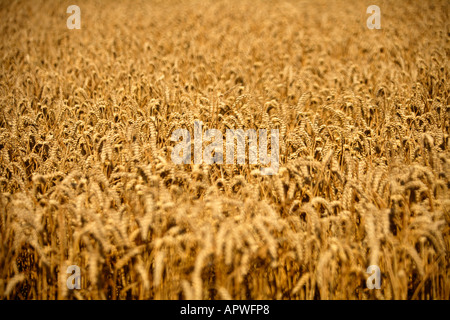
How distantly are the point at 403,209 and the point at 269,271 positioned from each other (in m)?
0.76

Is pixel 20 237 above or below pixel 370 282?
above

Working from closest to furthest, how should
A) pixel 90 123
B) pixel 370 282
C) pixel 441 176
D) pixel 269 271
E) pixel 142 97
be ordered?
pixel 370 282 < pixel 269 271 < pixel 441 176 < pixel 90 123 < pixel 142 97

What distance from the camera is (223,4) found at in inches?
445

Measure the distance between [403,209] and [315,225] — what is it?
56cm

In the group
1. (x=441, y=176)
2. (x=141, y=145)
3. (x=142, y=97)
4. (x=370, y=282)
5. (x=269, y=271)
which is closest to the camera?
(x=370, y=282)

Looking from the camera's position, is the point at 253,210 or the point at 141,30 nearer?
the point at 253,210

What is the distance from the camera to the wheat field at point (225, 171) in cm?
159

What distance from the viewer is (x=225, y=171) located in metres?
2.50

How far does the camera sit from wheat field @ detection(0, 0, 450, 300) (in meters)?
1.59

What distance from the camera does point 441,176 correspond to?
1.96 metres

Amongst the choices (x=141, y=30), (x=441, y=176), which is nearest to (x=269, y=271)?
(x=441, y=176)
